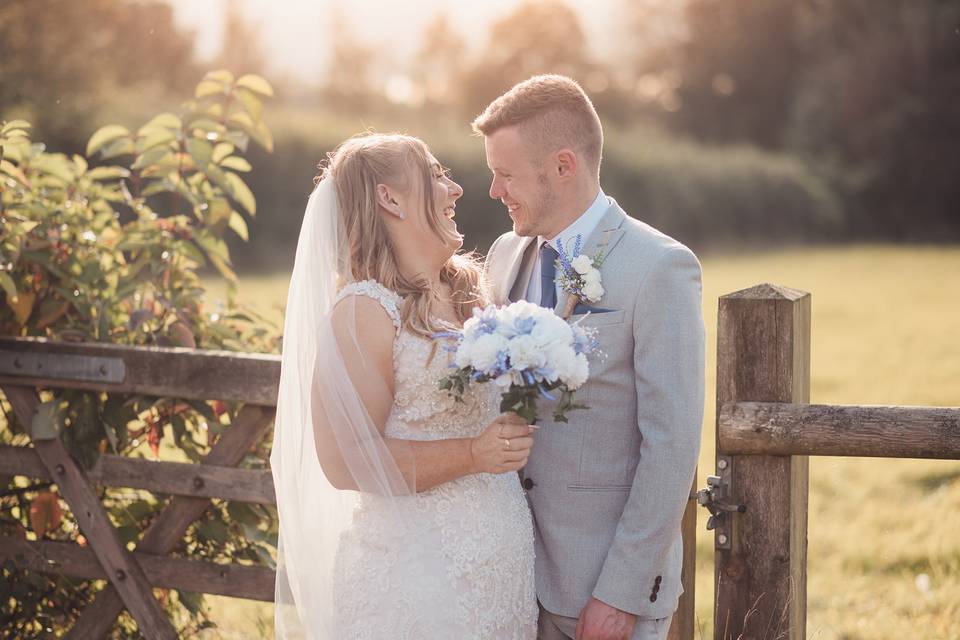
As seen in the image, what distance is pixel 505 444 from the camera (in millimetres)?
2816

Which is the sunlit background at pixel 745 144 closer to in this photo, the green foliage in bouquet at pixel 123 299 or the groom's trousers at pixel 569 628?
the green foliage in bouquet at pixel 123 299

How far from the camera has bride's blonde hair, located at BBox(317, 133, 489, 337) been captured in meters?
3.09

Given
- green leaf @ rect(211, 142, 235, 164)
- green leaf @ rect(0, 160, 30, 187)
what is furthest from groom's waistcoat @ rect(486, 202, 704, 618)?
green leaf @ rect(0, 160, 30, 187)

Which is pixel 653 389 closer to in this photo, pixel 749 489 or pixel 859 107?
pixel 749 489

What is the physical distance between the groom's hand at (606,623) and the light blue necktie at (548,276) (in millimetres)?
895

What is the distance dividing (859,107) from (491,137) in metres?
42.8

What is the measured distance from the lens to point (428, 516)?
3070 millimetres

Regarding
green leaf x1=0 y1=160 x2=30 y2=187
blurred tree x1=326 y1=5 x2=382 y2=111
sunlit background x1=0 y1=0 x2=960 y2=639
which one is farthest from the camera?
blurred tree x1=326 y1=5 x2=382 y2=111

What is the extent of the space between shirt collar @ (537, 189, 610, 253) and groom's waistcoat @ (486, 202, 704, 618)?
0.04 m

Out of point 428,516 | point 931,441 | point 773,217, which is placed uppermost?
point 773,217

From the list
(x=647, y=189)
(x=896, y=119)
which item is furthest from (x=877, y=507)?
(x=896, y=119)

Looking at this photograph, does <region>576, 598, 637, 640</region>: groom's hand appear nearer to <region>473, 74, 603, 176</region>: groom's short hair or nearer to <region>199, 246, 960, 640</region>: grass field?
<region>199, 246, 960, 640</region>: grass field

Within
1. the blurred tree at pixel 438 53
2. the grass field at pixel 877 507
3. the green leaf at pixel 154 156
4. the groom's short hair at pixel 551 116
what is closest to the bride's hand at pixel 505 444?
the groom's short hair at pixel 551 116

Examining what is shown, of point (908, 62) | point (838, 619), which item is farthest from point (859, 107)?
point (838, 619)
